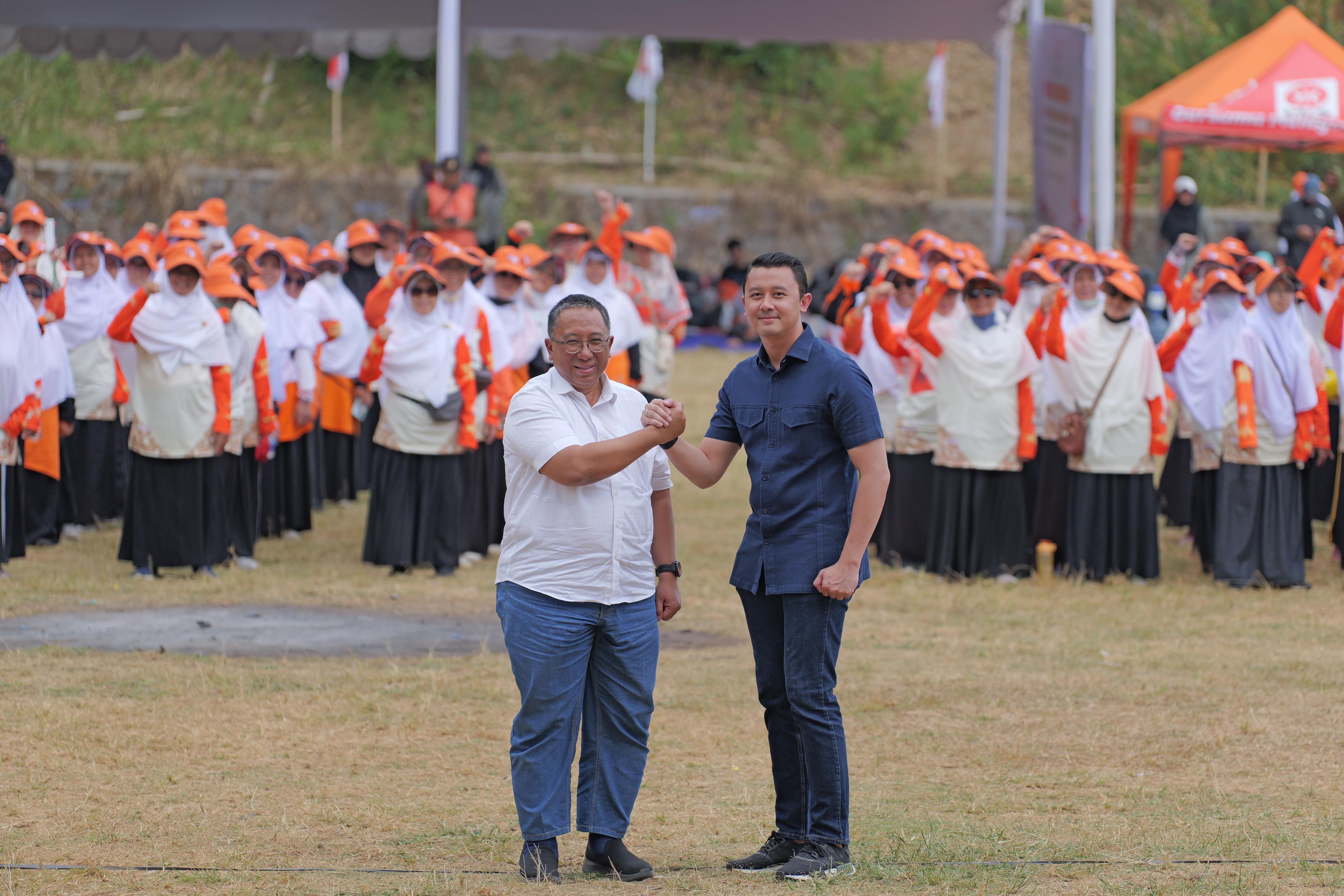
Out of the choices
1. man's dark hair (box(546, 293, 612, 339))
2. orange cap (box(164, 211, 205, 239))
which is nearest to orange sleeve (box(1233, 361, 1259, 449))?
man's dark hair (box(546, 293, 612, 339))

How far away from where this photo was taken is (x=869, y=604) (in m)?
9.37

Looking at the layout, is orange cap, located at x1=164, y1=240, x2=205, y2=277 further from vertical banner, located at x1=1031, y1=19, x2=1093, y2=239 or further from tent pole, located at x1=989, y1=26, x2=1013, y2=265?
tent pole, located at x1=989, y1=26, x2=1013, y2=265

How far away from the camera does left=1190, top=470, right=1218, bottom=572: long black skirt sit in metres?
10.2

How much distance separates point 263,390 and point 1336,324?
6847 millimetres

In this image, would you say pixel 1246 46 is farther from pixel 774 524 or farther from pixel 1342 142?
pixel 774 524

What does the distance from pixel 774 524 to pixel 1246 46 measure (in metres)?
15.8

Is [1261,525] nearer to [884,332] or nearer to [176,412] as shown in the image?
[884,332]

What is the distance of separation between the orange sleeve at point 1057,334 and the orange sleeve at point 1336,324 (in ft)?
6.27

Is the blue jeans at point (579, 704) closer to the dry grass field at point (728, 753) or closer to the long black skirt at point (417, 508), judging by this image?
the dry grass field at point (728, 753)

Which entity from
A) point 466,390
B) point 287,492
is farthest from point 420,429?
point 287,492

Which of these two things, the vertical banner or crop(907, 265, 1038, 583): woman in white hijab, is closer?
crop(907, 265, 1038, 583): woman in white hijab

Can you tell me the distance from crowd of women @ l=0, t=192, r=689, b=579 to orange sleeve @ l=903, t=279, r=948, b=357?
7.53ft

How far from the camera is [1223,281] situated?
970 centimetres

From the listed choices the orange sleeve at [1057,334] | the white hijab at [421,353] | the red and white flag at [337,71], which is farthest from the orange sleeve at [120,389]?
the red and white flag at [337,71]
